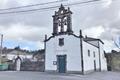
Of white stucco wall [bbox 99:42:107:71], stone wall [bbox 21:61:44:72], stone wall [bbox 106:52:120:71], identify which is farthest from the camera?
stone wall [bbox 106:52:120:71]

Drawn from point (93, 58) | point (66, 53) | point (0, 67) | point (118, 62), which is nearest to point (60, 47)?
point (66, 53)

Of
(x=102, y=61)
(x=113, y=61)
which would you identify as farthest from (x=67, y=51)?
(x=113, y=61)

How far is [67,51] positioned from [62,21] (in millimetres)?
4667

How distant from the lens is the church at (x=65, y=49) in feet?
80.7

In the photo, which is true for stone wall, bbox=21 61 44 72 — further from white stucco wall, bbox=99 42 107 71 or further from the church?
white stucco wall, bbox=99 42 107 71

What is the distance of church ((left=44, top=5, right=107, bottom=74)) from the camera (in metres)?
24.6

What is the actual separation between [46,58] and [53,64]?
171 cm

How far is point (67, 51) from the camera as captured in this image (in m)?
25.6

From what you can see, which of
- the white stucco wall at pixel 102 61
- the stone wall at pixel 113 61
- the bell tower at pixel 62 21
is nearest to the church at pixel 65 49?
the bell tower at pixel 62 21

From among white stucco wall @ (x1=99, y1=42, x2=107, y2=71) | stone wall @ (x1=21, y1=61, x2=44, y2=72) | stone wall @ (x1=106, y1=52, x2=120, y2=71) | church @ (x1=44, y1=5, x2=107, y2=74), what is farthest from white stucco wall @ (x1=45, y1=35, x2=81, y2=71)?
stone wall @ (x1=106, y1=52, x2=120, y2=71)

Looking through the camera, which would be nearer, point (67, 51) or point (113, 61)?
point (67, 51)

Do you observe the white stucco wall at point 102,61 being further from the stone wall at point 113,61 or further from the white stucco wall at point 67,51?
the white stucco wall at point 67,51

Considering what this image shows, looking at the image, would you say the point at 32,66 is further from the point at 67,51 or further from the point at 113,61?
the point at 113,61

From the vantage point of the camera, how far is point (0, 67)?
33.2m
